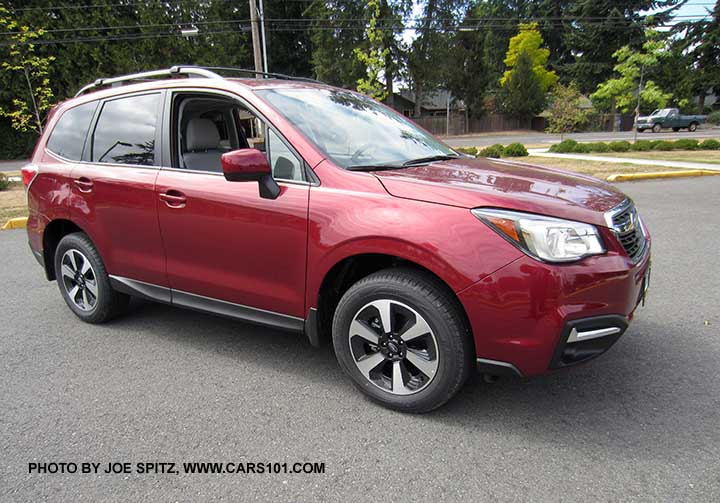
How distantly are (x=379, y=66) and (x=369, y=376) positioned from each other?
881 inches

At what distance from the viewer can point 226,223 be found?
9.45ft

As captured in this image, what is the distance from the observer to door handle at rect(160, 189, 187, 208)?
120 inches

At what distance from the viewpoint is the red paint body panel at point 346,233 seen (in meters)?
2.18

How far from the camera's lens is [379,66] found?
22.9 m

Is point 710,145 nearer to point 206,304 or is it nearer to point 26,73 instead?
point 206,304

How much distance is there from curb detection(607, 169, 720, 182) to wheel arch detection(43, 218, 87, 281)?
1068cm

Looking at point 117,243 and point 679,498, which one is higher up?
point 117,243

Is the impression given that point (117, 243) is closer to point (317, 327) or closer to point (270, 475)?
point (317, 327)

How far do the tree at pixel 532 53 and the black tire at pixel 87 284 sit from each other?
148 ft

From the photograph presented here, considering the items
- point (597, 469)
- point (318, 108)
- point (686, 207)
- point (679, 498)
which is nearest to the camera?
point (679, 498)

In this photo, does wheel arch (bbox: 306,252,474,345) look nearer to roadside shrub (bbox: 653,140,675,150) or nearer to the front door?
the front door

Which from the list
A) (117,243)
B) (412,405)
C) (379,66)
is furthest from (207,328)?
(379,66)

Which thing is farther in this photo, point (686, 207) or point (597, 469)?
point (686, 207)

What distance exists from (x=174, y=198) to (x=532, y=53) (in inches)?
1857
